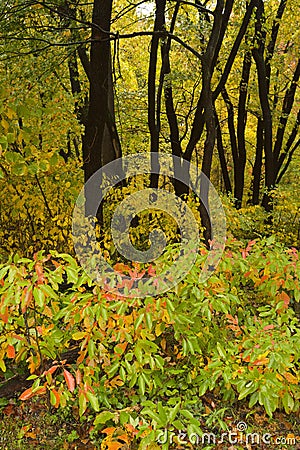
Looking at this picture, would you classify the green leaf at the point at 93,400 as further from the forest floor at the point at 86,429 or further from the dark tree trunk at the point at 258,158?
the dark tree trunk at the point at 258,158

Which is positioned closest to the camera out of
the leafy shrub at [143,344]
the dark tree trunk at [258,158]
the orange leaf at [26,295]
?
the orange leaf at [26,295]

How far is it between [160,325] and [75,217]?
2.32 meters

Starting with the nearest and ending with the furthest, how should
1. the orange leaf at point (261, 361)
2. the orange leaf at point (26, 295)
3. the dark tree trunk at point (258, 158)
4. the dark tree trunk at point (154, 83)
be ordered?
1. the orange leaf at point (26, 295)
2. the orange leaf at point (261, 361)
3. the dark tree trunk at point (154, 83)
4. the dark tree trunk at point (258, 158)

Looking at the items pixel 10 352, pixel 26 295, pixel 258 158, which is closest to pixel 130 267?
pixel 10 352

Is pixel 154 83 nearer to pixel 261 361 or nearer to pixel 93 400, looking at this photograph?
pixel 261 361

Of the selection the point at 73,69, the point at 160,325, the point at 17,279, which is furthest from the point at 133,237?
the point at 17,279

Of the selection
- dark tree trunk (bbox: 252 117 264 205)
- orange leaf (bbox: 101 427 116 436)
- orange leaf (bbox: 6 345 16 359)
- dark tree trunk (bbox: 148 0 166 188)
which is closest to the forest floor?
orange leaf (bbox: 101 427 116 436)

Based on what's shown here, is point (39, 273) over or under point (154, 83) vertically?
under

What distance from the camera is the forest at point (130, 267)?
2.61 m

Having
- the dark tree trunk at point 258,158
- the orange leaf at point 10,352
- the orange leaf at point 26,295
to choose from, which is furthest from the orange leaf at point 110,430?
the dark tree trunk at point 258,158

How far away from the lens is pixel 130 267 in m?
4.11

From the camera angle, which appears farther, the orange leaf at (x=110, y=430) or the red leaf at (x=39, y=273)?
the orange leaf at (x=110, y=430)

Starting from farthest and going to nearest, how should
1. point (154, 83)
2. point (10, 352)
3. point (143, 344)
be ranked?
point (154, 83)
point (143, 344)
point (10, 352)

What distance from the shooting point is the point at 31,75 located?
4844mm
